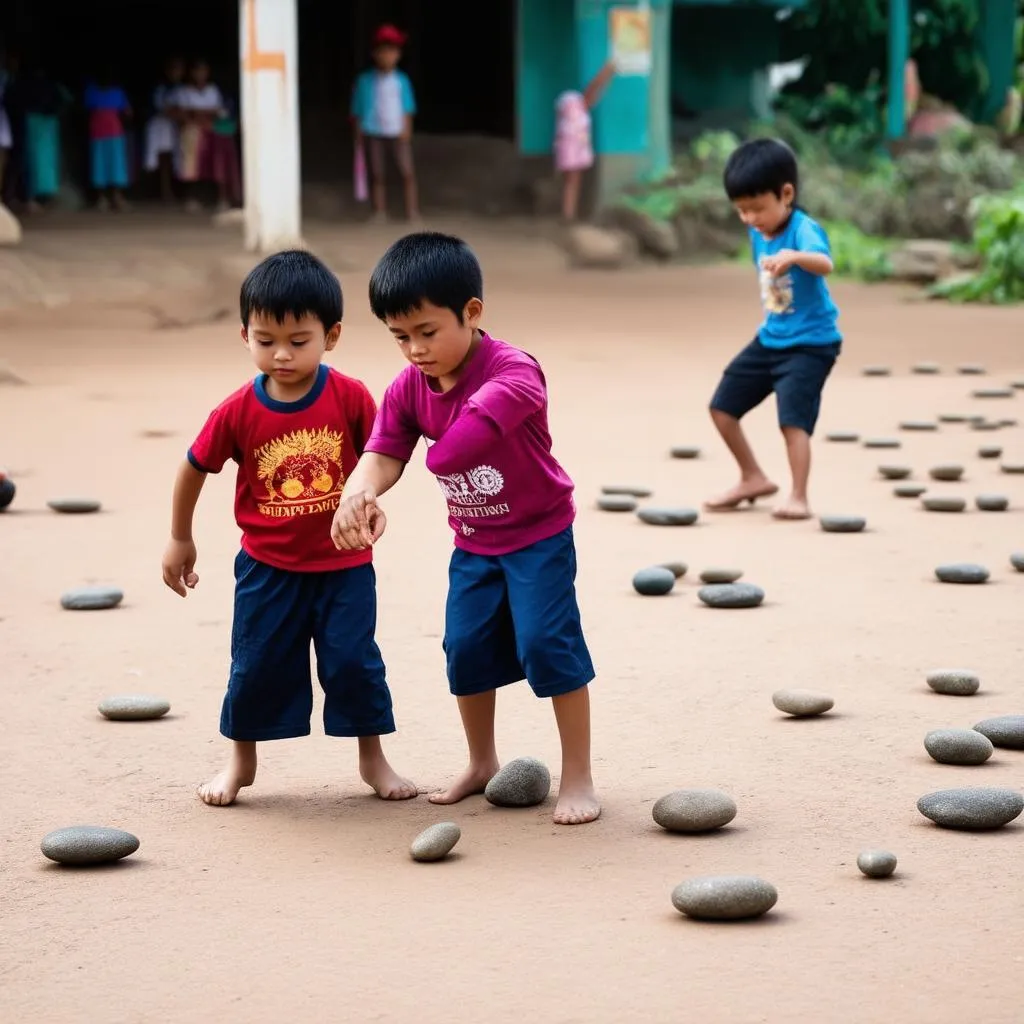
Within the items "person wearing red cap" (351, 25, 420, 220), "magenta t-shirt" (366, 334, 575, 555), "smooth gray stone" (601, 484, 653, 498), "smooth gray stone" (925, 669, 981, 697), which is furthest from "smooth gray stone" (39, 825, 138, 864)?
"person wearing red cap" (351, 25, 420, 220)

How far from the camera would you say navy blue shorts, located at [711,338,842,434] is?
23.9ft

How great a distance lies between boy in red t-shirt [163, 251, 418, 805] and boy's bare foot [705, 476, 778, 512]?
11.8 ft

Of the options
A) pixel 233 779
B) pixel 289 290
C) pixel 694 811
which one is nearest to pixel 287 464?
pixel 289 290

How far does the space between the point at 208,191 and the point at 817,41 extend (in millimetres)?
8298

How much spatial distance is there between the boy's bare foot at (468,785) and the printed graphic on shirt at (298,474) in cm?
65

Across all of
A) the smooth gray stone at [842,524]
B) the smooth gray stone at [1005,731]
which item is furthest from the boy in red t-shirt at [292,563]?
the smooth gray stone at [842,524]

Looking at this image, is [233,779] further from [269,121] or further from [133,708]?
[269,121]

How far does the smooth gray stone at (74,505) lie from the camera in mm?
7152

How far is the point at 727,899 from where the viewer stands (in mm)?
3078

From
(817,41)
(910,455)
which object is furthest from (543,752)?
(817,41)

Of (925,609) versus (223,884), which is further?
(925,609)

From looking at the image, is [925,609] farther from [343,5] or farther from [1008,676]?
[343,5]

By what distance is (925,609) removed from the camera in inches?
218

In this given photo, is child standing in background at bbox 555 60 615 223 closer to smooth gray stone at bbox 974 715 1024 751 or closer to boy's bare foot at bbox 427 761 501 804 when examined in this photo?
A: smooth gray stone at bbox 974 715 1024 751
